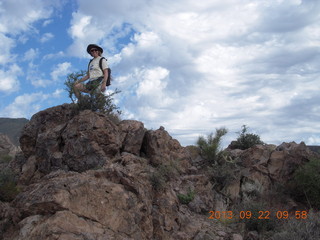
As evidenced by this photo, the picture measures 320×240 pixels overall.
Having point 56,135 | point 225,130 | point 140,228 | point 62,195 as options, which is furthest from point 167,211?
point 225,130

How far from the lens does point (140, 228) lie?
6348 mm

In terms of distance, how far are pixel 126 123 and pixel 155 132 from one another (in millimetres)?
979

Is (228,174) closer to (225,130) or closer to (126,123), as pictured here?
(225,130)

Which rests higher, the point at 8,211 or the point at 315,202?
the point at 8,211

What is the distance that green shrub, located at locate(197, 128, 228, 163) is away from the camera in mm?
12117

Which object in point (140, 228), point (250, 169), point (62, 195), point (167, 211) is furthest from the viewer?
point (250, 169)

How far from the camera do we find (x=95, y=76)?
999 cm

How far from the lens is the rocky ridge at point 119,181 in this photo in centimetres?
546

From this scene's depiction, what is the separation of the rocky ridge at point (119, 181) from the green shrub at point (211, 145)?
369mm

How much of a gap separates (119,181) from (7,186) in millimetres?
3428
